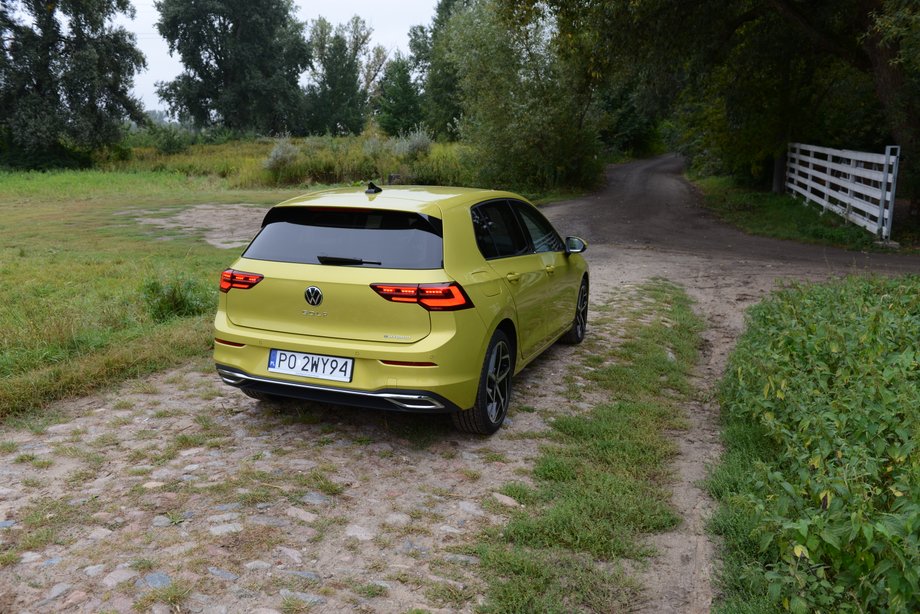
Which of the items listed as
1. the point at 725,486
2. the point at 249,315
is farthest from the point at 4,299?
the point at 725,486

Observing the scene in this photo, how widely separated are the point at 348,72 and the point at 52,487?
242 ft

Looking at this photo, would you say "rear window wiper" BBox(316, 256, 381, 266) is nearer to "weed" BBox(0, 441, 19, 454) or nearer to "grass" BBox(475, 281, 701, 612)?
"grass" BBox(475, 281, 701, 612)

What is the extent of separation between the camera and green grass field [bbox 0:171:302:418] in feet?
19.2

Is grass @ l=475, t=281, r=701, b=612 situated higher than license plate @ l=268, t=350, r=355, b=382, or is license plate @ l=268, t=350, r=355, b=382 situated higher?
license plate @ l=268, t=350, r=355, b=382

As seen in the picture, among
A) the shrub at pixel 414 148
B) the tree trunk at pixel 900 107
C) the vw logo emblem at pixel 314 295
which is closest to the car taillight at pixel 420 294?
the vw logo emblem at pixel 314 295

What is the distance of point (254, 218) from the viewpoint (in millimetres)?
19312

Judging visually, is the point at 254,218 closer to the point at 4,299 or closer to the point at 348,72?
the point at 4,299

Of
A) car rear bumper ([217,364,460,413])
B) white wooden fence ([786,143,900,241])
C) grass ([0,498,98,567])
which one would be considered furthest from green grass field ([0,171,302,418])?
Answer: white wooden fence ([786,143,900,241])

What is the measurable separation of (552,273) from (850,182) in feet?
45.4

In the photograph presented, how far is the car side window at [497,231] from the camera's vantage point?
5176 mm

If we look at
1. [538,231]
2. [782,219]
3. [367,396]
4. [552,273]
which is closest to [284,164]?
[782,219]

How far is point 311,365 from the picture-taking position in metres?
4.50

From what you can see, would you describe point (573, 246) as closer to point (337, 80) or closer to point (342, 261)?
point (342, 261)

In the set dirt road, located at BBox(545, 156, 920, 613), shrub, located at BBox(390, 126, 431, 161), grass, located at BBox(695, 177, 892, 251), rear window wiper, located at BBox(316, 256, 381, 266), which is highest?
shrub, located at BBox(390, 126, 431, 161)
